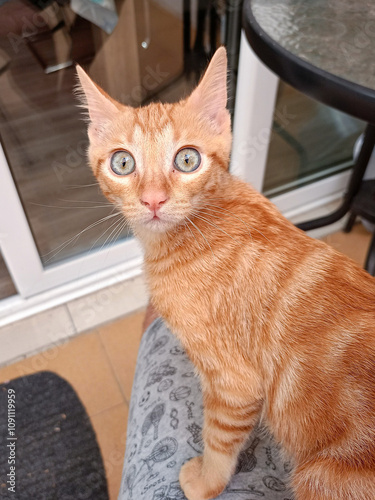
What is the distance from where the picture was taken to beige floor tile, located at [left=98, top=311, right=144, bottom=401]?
1.50 m

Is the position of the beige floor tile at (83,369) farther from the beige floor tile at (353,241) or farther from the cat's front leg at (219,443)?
the beige floor tile at (353,241)

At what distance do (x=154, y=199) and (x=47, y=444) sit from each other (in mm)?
1030

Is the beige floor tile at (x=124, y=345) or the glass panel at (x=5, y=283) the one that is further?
the glass panel at (x=5, y=283)

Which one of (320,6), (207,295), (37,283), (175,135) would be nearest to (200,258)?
(207,295)

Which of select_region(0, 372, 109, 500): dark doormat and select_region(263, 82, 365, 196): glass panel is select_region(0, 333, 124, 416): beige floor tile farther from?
select_region(263, 82, 365, 196): glass panel

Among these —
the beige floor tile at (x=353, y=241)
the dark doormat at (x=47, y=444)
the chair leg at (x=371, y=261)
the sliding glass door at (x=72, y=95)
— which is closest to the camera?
the dark doormat at (x=47, y=444)

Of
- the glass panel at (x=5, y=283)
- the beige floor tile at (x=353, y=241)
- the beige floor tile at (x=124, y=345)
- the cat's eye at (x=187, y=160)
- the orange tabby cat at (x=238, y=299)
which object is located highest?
the cat's eye at (x=187, y=160)

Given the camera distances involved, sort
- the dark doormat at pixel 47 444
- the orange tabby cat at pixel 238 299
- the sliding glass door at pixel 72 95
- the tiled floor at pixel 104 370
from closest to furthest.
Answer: the orange tabby cat at pixel 238 299
the dark doormat at pixel 47 444
the tiled floor at pixel 104 370
the sliding glass door at pixel 72 95

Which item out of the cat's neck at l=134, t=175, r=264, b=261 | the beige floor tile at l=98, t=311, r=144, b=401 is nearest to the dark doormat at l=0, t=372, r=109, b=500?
the beige floor tile at l=98, t=311, r=144, b=401

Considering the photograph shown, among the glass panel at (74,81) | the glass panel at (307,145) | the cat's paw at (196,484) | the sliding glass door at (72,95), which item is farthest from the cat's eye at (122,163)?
the glass panel at (307,145)

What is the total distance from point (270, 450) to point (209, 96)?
72 centimetres

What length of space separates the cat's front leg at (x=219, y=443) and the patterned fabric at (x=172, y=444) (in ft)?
0.08

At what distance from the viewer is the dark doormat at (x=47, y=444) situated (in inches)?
48.2

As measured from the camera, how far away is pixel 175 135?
76 centimetres
